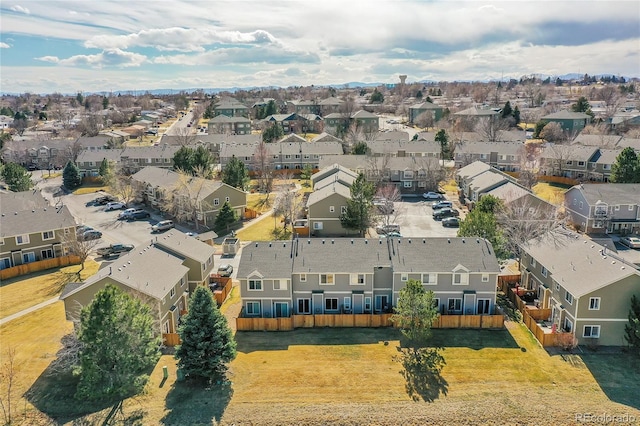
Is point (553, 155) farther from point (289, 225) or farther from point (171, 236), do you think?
point (171, 236)

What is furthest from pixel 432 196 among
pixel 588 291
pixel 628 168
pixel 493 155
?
pixel 588 291

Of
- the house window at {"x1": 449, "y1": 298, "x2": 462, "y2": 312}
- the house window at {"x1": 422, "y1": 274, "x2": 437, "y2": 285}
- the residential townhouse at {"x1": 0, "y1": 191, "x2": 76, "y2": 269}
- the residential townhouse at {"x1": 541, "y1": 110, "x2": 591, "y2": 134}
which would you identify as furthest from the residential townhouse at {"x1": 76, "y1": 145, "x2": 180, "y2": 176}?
the residential townhouse at {"x1": 541, "y1": 110, "x2": 591, "y2": 134}

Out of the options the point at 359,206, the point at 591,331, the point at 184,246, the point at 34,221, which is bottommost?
the point at 591,331

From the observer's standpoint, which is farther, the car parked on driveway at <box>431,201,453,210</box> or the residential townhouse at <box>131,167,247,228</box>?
the car parked on driveway at <box>431,201,453,210</box>

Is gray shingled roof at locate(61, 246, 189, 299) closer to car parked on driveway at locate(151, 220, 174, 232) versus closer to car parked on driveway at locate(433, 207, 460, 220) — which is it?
car parked on driveway at locate(151, 220, 174, 232)

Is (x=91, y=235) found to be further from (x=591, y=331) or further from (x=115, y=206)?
(x=591, y=331)
